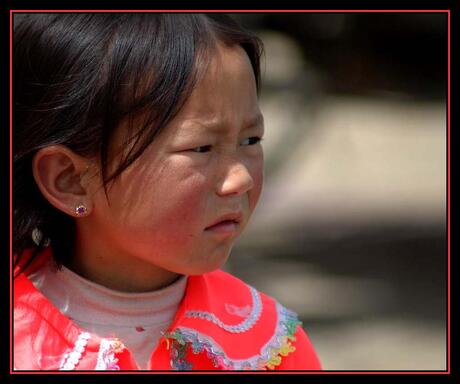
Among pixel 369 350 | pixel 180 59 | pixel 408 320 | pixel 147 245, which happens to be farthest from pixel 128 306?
pixel 408 320

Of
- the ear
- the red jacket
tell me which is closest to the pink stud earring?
the ear

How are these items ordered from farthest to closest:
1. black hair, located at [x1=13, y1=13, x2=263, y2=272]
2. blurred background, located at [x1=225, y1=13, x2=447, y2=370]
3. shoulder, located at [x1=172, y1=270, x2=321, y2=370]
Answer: blurred background, located at [x1=225, y1=13, x2=447, y2=370] < shoulder, located at [x1=172, y1=270, x2=321, y2=370] < black hair, located at [x1=13, y1=13, x2=263, y2=272]

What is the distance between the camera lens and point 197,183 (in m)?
1.10

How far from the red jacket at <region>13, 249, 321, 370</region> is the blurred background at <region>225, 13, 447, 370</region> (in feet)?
4.71

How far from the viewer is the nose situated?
3.66 ft

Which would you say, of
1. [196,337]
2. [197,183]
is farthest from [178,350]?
[197,183]

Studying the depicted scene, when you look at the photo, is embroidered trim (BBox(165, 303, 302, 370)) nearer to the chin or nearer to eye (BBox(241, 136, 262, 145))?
the chin

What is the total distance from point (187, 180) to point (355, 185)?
2280 millimetres

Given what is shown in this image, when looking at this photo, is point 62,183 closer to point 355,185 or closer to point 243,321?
point 243,321

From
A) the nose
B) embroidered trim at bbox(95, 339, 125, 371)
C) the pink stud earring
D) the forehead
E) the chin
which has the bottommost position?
embroidered trim at bbox(95, 339, 125, 371)

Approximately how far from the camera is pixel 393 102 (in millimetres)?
3637

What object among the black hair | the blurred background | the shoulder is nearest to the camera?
the black hair

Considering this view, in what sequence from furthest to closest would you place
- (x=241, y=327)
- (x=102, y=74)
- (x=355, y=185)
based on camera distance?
(x=355, y=185) → (x=241, y=327) → (x=102, y=74)

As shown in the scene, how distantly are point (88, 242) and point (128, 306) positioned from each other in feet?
0.34
